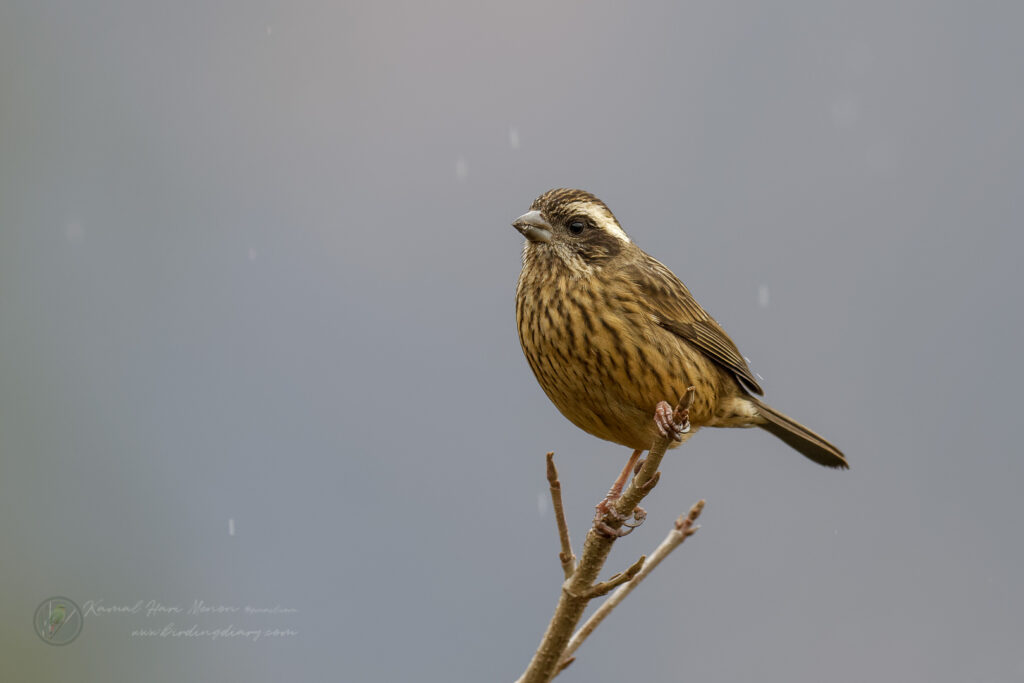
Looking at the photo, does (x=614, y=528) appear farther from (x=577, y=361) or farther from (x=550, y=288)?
(x=550, y=288)

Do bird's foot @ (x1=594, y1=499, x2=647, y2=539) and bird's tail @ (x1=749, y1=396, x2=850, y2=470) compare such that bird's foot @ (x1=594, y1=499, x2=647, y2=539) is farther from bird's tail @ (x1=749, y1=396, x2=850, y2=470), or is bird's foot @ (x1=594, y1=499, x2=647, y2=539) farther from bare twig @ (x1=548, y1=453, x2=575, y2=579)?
bird's tail @ (x1=749, y1=396, x2=850, y2=470)

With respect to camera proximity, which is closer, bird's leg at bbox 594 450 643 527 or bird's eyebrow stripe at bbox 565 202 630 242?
bird's leg at bbox 594 450 643 527

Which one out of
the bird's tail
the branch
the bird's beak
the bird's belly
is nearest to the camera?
the branch

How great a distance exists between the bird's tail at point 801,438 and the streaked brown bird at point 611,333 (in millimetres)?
138

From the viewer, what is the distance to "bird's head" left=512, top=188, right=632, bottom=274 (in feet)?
13.7

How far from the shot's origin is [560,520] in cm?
324

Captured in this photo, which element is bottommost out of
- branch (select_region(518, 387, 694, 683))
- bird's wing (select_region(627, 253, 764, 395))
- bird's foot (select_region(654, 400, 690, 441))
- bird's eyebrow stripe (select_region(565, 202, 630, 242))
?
branch (select_region(518, 387, 694, 683))

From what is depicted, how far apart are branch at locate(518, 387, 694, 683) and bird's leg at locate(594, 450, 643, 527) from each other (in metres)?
0.02

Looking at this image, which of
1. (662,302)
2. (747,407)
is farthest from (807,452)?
(662,302)

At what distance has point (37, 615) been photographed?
3.74m

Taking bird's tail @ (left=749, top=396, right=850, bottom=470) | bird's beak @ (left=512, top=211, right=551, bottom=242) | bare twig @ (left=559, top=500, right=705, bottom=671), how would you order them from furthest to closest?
bird's tail @ (left=749, top=396, right=850, bottom=470) < bird's beak @ (left=512, top=211, right=551, bottom=242) < bare twig @ (left=559, top=500, right=705, bottom=671)

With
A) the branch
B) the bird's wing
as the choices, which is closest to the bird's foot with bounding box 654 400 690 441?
the branch

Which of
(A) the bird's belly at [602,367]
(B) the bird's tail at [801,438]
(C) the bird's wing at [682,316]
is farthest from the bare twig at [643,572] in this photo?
(B) the bird's tail at [801,438]

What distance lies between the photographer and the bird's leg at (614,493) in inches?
129
